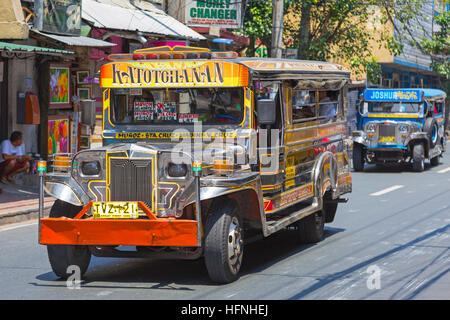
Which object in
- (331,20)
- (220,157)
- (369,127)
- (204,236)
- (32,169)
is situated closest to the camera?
(204,236)

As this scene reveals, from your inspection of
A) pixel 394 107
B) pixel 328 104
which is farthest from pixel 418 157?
pixel 328 104

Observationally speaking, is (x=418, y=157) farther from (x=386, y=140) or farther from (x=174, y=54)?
(x=174, y=54)

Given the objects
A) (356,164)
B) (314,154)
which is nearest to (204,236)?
(314,154)

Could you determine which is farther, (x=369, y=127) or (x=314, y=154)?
(x=369, y=127)

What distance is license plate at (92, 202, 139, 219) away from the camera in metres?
8.23

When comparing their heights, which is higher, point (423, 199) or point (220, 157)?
point (220, 157)

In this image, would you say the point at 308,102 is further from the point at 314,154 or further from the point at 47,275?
the point at 47,275

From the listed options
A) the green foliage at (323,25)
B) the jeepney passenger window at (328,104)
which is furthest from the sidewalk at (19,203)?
the green foliage at (323,25)

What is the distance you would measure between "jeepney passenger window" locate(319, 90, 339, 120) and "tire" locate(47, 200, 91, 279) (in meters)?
4.41

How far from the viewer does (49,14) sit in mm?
16859

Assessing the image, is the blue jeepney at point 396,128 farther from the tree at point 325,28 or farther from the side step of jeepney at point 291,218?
the side step of jeepney at point 291,218

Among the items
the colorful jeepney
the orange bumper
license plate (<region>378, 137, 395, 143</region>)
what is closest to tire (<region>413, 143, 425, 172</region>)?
license plate (<region>378, 137, 395, 143</region>)

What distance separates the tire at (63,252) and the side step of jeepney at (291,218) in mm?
2137
